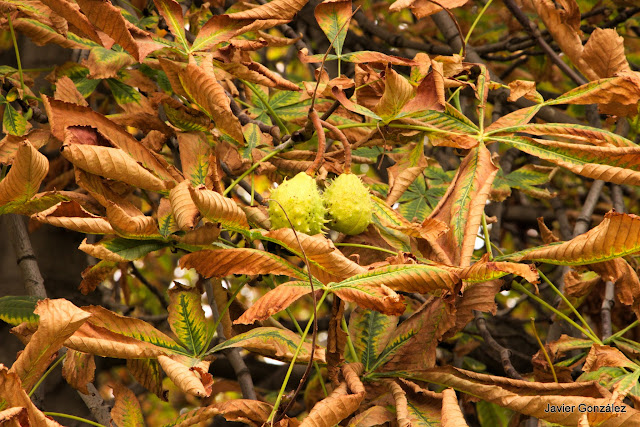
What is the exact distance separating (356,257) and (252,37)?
0.94m

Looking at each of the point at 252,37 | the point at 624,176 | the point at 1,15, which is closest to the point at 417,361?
the point at 624,176

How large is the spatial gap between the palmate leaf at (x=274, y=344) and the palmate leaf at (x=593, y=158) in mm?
628

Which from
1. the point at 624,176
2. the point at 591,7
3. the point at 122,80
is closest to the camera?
the point at 624,176

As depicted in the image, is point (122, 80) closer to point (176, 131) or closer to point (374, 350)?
point (176, 131)

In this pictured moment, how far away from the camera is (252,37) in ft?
6.42

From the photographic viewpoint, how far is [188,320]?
4.36ft

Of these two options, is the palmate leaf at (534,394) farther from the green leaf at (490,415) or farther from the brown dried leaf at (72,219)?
the green leaf at (490,415)

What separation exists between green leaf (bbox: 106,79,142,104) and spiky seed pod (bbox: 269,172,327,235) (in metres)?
0.72

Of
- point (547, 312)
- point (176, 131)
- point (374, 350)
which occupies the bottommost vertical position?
point (547, 312)

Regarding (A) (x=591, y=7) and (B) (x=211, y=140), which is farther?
(A) (x=591, y=7)

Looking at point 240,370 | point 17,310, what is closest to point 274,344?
point 240,370

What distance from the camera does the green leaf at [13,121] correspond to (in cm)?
169

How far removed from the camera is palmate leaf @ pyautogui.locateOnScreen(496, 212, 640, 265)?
1132 mm

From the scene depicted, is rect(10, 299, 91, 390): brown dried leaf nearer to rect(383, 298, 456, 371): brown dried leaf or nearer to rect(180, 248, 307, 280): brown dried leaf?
rect(180, 248, 307, 280): brown dried leaf
